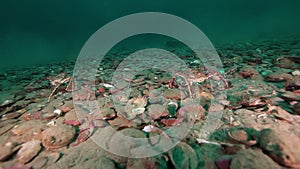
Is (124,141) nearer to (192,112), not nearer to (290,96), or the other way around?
Answer: (192,112)

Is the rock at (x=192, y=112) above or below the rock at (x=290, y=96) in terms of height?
below

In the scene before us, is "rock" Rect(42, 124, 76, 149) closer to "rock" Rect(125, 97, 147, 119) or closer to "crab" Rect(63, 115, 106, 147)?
"crab" Rect(63, 115, 106, 147)

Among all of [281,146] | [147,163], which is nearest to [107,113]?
[147,163]

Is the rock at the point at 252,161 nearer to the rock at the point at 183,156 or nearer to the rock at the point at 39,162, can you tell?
the rock at the point at 183,156

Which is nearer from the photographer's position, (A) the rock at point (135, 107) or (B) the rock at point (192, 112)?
(B) the rock at point (192, 112)

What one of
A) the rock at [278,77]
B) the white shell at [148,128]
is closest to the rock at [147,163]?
the white shell at [148,128]

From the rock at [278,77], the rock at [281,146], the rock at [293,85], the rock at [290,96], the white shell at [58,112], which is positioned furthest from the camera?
the rock at [278,77]
